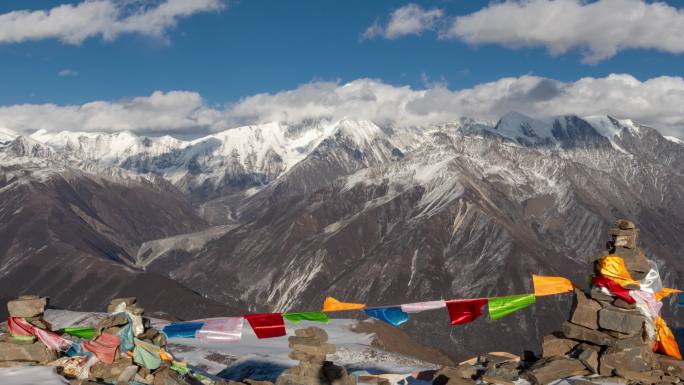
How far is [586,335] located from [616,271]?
2863 mm

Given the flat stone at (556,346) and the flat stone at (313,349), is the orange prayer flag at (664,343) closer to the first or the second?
the flat stone at (556,346)

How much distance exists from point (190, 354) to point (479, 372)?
141 feet

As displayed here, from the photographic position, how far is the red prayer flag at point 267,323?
27.3m

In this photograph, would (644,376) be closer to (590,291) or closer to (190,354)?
(590,291)

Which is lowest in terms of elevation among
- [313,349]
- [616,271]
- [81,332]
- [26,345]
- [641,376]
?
[641,376]

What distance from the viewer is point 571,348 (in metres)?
26.1

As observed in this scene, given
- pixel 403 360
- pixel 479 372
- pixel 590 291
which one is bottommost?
pixel 403 360

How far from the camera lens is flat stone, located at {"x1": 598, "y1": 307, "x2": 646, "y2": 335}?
80.6 feet

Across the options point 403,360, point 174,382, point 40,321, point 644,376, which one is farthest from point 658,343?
point 403,360

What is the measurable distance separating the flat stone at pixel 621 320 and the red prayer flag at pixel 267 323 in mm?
13108

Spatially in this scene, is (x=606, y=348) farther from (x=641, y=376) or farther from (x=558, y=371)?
(x=558, y=371)

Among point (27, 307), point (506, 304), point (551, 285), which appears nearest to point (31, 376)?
point (27, 307)

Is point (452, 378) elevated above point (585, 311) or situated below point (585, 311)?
below

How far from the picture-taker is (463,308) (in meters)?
27.5
